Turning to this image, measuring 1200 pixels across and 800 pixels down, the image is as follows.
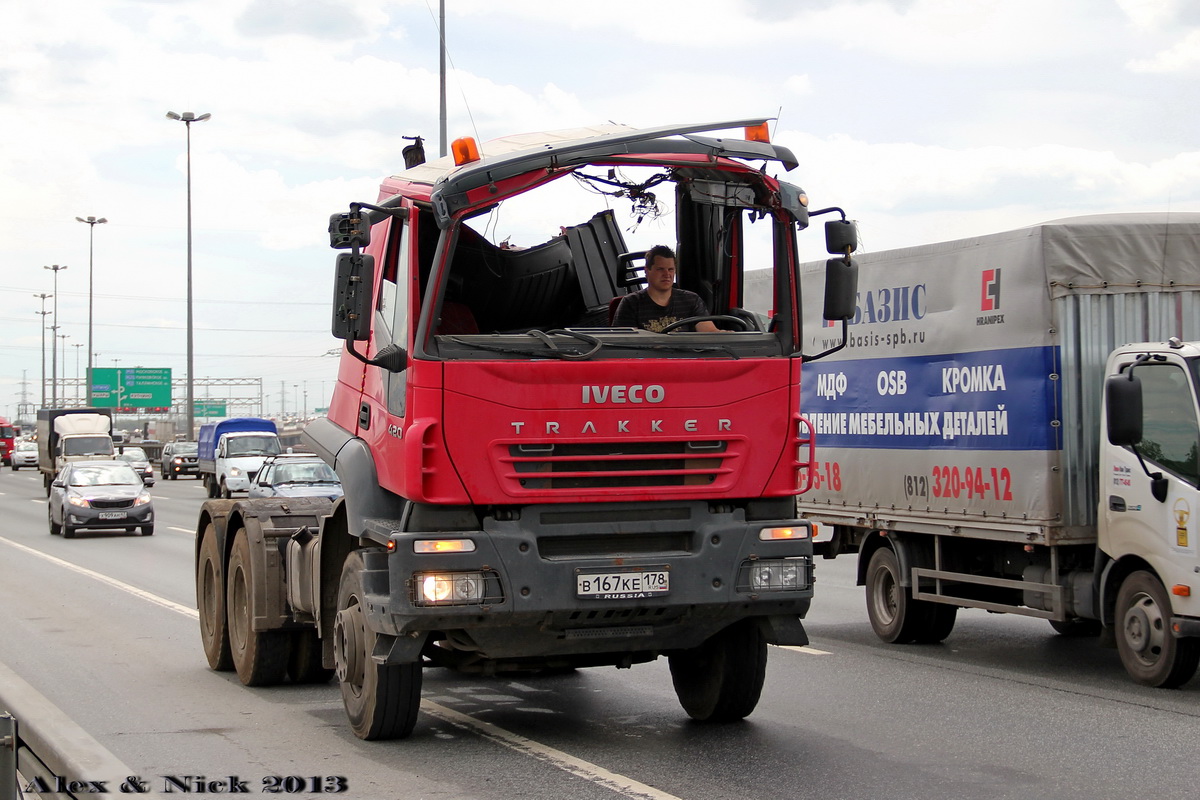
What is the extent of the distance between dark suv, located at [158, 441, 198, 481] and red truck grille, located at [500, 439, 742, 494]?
60.4 m

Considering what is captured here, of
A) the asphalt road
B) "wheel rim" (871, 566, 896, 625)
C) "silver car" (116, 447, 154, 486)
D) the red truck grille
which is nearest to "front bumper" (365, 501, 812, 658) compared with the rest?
the red truck grille

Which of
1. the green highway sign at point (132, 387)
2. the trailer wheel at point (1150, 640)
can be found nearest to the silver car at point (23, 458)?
the green highway sign at point (132, 387)

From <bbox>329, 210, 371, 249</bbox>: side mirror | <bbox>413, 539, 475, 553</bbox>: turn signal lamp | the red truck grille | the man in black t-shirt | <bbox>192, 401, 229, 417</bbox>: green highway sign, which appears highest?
<bbox>192, 401, 229, 417</bbox>: green highway sign

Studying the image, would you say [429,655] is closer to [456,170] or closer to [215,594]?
[456,170]

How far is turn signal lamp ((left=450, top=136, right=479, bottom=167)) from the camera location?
7133mm

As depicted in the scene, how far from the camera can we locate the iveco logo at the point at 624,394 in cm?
698

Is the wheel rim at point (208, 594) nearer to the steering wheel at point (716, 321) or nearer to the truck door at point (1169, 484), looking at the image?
the steering wheel at point (716, 321)

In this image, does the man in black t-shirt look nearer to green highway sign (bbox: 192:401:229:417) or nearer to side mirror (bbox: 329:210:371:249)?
side mirror (bbox: 329:210:371:249)

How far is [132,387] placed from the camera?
102m

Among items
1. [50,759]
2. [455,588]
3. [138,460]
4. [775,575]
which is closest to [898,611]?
[775,575]

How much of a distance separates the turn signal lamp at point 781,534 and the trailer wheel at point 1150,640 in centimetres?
312

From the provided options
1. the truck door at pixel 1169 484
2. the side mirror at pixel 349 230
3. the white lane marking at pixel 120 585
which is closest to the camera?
the side mirror at pixel 349 230

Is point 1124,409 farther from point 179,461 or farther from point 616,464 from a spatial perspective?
point 179,461

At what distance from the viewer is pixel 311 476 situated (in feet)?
79.2
